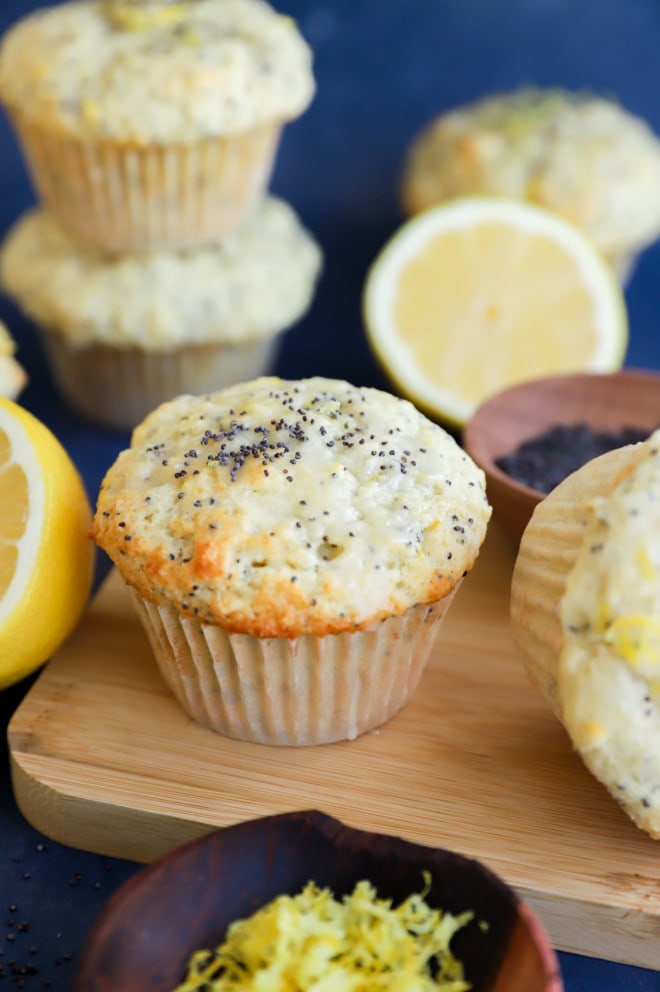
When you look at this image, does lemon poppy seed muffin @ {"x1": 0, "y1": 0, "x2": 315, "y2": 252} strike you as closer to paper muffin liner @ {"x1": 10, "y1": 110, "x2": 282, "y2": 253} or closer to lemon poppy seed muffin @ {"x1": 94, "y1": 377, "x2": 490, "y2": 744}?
paper muffin liner @ {"x1": 10, "y1": 110, "x2": 282, "y2": 253}

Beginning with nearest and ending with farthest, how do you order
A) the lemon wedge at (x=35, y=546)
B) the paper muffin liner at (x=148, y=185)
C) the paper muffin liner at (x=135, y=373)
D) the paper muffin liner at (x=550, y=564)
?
the paper muffin liner at (x=550, y=564) < the lemon wedge at (x=35, y=546) < the paper muffin liner at (x=148, y=185) < the paper muffin liner at (x=135, y=373)

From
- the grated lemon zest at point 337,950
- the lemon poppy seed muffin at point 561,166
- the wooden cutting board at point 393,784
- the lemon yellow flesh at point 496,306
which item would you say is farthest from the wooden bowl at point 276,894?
the lemon poppy seed muffin at point 561,166

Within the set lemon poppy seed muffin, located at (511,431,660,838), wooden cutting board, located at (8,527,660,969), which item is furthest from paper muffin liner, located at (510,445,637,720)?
wooden cutting board, located at (8,527,660,969)

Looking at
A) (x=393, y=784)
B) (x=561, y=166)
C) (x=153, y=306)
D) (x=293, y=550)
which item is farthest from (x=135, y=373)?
(x=393, y=784)

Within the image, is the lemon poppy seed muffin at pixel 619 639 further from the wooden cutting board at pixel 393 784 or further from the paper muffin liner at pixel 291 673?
the paper muffin liner at pixel 291 673

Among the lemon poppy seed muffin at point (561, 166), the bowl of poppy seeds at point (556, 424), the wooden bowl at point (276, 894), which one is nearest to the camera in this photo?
the wooden bowl at point (276, 894)

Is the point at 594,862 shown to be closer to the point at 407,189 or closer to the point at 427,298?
the point at 427,298
